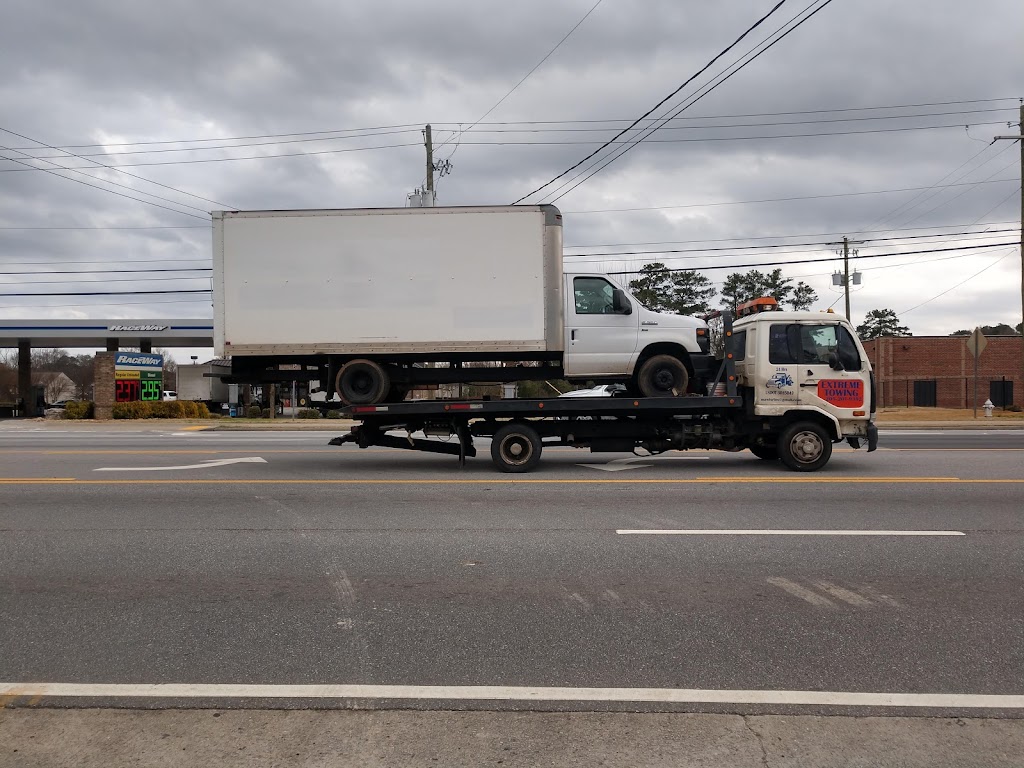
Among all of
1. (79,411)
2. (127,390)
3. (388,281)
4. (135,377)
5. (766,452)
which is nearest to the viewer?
(388,281)

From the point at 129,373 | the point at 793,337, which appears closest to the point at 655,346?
the point at 793,337

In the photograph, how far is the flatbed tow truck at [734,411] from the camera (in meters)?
11.4

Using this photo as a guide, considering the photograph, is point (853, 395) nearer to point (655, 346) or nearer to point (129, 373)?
point (655, 346)

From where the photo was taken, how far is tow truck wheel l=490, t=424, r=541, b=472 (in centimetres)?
1141

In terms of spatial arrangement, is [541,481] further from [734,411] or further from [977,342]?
[977,342]

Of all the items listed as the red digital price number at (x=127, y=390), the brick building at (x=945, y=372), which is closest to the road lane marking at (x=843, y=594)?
the red digital price number at (x=127, y=390)

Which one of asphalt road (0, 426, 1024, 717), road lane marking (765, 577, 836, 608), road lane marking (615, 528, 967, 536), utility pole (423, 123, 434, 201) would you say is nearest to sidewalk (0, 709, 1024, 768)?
asphalt road (0, 426, 1024, 717)

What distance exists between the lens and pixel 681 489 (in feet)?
32.2

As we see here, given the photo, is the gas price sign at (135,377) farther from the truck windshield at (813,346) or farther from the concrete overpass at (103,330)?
the truck windshield at (813,346)

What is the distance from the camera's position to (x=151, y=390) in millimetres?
36156

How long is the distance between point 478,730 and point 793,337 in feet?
30.5

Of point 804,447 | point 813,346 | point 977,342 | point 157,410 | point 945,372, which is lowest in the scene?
point 804,447

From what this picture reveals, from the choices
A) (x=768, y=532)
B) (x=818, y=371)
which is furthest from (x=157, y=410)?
(x=768, y=532)

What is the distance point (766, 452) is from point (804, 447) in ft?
4.44
